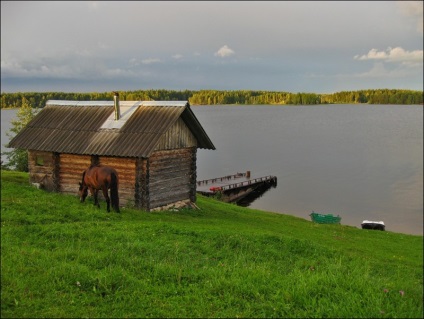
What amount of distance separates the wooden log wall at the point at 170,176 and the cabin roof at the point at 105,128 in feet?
4.44

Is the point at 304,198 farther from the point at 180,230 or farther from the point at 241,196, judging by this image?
the point at 180,230

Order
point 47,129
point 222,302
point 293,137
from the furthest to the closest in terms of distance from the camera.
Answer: point 293,137 → point 47,129 → point 222,302

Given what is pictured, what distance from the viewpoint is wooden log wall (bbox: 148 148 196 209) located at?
23.3m

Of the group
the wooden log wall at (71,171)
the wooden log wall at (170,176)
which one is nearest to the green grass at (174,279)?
the wooden log wall at (170,176)

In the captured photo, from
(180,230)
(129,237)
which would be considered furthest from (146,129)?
(129,237)

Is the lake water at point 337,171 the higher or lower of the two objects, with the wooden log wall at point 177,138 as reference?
lower

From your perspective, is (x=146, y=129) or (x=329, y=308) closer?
(x=329, y=308)

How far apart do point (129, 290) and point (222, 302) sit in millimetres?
1866

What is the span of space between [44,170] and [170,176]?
8095 mm

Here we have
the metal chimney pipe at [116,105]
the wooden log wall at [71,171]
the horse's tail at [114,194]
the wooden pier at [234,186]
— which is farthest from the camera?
the wooden pier at [234,186]

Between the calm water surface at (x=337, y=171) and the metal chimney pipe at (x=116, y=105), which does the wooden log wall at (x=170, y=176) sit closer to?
the metal chimney pipe at (x=116, y=105)

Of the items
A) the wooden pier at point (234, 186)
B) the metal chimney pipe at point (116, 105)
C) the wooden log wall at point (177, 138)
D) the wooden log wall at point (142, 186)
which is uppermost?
the metal chimney pipe at point (116, 105)

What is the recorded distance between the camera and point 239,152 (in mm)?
96438

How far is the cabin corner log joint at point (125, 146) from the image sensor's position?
22.8 m
